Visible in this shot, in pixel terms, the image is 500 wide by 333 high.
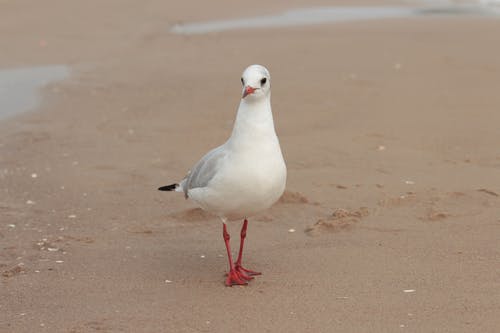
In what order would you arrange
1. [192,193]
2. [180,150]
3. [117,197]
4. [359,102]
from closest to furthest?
[192,193], [117,197], [180,150], [359,102]

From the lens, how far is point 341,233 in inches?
231

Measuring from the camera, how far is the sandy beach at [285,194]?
15.4ft

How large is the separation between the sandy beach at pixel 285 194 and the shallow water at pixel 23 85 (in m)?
0.17

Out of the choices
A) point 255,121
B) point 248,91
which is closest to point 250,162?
point 255,121

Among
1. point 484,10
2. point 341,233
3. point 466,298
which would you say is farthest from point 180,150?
point 484,10

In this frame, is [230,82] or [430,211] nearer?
[430,211]

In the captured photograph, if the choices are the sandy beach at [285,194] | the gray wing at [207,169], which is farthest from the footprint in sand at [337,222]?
the gray wing at [207,169]

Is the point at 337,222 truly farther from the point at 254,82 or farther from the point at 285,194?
the point at 254,82

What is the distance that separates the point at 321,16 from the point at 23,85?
6294mm

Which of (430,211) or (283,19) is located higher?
(283,19)

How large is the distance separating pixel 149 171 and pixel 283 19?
26.9ft

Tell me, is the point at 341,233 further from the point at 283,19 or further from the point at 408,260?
the point at 283,19

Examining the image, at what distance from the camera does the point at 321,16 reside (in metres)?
15.1

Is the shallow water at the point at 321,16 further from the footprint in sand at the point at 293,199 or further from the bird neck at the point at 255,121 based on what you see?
the bird neck at the point at 255,121
